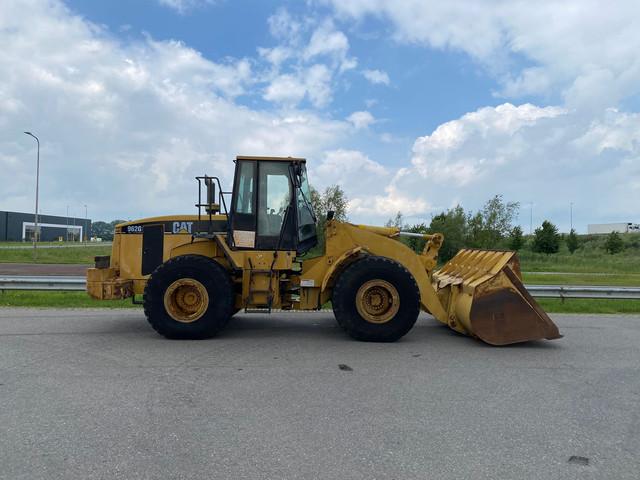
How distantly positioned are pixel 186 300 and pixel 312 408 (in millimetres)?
3607

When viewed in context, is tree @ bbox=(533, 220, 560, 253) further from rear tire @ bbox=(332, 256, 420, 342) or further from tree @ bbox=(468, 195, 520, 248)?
rear tire @ bbox=(332, 256, 420, 342)

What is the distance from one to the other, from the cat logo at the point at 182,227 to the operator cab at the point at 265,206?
773 mm

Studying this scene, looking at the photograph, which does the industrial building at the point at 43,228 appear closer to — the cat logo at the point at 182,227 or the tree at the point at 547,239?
the tree at the point at 547,239

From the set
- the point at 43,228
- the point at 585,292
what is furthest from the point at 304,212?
the point at 43,228

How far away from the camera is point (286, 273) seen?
26.4 feet

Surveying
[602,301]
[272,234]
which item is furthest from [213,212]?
[602,301]

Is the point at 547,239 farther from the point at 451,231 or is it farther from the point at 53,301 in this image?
the point at 53,301

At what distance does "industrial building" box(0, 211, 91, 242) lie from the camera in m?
92.0

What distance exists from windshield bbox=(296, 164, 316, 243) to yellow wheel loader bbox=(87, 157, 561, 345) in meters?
0.02

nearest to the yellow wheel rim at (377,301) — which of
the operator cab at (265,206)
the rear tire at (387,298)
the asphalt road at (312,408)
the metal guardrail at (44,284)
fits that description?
the rear tire at (387,298)

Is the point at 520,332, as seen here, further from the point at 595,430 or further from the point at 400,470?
the point at 400,470

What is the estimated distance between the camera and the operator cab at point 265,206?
25.8 ft

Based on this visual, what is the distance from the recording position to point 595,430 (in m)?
4.27

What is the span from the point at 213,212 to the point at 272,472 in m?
5.20
